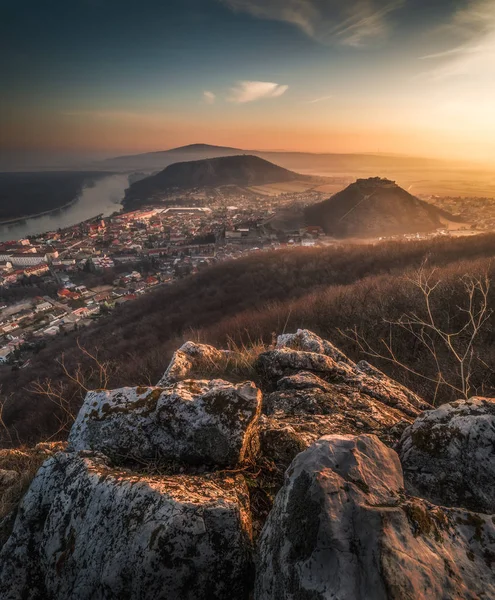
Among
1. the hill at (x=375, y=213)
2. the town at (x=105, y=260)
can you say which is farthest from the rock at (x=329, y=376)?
the hill at (x=375, y=213)

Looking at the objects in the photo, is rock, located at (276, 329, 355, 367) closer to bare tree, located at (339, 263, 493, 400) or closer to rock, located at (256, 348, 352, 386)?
bare tree, located at (339, 263, 493, 400)

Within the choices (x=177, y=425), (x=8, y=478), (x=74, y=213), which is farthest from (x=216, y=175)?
(x=177, y=425)

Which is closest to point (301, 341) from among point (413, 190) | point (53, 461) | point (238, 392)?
point (238, 392)

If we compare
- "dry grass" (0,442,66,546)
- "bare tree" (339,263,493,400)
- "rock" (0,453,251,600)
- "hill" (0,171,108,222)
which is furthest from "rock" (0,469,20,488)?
"hill" (0,171,108,222)

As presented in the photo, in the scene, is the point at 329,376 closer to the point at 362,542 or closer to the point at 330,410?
the point at 330,410

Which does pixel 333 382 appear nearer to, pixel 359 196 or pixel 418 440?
pixel 418 440
